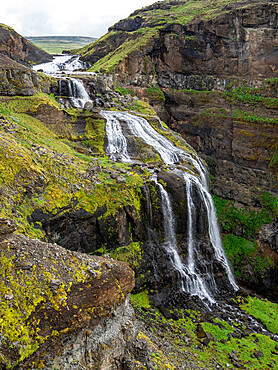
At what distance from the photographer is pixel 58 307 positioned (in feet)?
25.7

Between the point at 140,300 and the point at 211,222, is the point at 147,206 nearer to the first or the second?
the point at 140,300

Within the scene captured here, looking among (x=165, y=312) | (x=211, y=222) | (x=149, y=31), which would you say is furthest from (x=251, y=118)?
(x=165, y=312)

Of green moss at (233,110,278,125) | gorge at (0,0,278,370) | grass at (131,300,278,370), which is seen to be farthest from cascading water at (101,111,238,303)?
green moss at (233,110,278,125)

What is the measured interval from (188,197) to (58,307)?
13552 mm

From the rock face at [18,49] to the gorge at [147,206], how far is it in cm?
1678

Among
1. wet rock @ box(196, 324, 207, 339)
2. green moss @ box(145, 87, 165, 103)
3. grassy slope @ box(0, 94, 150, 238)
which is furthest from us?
green moss @ box(145, 87, 165, 103)

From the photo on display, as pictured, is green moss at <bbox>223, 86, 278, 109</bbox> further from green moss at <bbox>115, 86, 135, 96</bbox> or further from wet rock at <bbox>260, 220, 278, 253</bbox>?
wet rock at <bbox>260, 220, 278, 253</bbox>

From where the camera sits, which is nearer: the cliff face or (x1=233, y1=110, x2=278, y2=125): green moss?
(x1=233, y1=110, x2=278, y2=125): green moss

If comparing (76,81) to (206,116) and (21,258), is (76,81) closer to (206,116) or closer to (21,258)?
(206,116)

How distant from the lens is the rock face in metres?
39.0

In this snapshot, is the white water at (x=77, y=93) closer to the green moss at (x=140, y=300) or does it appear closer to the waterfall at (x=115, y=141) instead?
the waterfall at (x=115, y=141)

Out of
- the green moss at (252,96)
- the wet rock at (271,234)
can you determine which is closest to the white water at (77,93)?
the green moss at (252,96)

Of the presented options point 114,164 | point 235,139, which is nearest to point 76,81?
point 114,164

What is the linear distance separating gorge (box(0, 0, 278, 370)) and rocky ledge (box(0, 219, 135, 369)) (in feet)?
0.13
